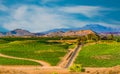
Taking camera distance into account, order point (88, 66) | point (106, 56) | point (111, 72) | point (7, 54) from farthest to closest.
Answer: point (7, 54) < point (106, 56) < point (88, 66) < point (111, 72)

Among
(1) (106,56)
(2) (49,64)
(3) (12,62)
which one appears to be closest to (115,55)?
(1) (106,56)

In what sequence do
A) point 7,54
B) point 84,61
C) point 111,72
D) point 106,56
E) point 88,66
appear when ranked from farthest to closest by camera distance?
point 7,54
point 106,56
point 84,61
point 88,66
point 111,72

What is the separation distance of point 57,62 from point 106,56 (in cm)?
1053

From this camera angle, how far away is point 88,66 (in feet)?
169

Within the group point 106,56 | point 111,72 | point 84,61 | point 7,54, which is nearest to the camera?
point 111,72

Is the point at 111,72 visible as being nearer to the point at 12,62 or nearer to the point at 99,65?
the point at 99,65

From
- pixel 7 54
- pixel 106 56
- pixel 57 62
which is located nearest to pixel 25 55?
pixel 7 54

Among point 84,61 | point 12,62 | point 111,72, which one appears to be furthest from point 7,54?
point 111,72

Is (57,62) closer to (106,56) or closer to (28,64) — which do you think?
(28,64)

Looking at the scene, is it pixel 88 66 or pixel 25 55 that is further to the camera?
pixel 25 55

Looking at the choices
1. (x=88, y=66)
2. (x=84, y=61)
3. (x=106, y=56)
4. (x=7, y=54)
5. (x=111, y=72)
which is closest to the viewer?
(x=111, y=72)

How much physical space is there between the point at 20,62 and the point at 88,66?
10849 millimetres

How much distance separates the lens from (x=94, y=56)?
205ft

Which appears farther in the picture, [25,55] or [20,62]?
[25,55]
